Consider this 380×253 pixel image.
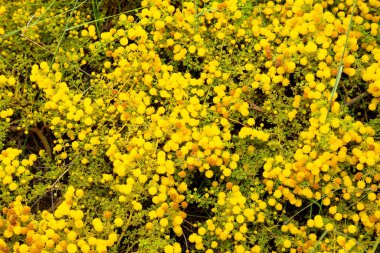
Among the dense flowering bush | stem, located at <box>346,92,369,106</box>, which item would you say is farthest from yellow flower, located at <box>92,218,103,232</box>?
stem, located at <box>346,92,369,106</box>

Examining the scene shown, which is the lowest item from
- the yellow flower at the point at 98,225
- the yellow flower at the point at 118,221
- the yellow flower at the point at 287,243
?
the yellow flower at the point at 287,243

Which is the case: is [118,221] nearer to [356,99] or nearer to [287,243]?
[287,243]

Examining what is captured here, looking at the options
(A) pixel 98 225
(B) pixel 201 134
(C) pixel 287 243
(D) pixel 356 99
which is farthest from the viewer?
(D) pixel 356 99

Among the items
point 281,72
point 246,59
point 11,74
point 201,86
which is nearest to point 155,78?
point 201,86

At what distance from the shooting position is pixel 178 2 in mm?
3422

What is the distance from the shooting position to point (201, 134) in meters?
2.57

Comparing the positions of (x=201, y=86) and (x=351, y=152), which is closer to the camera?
(x=351, y=152)

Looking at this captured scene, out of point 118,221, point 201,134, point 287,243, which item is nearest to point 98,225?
point 118,221

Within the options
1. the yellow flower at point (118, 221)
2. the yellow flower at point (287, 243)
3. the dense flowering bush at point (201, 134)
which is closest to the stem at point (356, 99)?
the dense flowering bush at point (201, 134)

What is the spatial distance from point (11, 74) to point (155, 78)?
3.25 ft

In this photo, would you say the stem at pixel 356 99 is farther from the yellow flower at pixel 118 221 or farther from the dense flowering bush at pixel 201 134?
the yellow flower at pixel 118 221

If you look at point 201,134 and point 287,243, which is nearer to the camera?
point 287,243

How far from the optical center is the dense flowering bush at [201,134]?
2.41 m

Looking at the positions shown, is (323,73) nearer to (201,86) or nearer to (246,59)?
(246,59)
